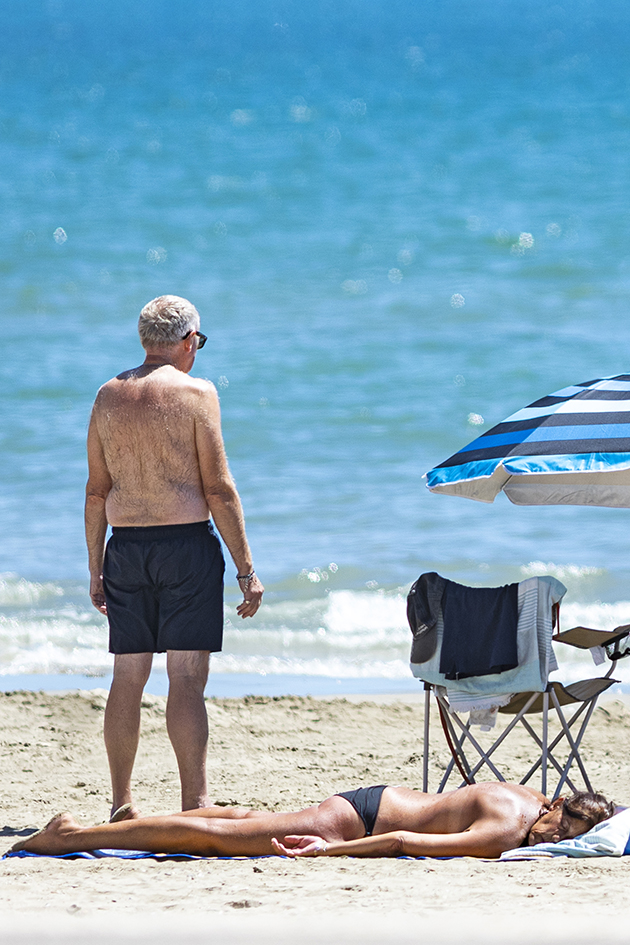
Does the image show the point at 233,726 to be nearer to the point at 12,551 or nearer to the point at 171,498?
the point at 171,498

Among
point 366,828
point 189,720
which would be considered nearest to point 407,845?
point 366,828

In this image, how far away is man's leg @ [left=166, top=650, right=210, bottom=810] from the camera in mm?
3971

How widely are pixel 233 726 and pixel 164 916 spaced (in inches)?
110

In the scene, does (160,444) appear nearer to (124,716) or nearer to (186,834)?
(124,716)

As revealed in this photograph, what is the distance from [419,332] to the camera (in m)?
13.8

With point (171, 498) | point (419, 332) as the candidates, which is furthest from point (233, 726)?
point (419, 332)

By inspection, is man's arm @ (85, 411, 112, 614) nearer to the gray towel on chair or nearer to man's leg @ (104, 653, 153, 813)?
man's leg @ (104, 653, 153, 813)

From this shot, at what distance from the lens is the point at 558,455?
4527 millimetres

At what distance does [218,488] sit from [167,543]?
0.85ft

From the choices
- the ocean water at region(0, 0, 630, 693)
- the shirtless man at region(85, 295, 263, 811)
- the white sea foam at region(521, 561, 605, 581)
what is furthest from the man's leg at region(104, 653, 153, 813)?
the white sea foam at region(521, 561, 605, 581)

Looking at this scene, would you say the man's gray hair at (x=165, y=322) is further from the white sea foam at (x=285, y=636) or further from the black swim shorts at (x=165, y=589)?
the white sea foam at (x=285, y=636)

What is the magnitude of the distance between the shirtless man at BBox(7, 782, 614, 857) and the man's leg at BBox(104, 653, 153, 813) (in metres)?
0.29

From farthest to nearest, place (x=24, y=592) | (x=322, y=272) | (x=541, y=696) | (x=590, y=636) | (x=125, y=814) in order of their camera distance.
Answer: (x=322, y=272) → (x=24, y=592) → (x=590, y=636) → (x=541, y=696) → (x=125, y=814)

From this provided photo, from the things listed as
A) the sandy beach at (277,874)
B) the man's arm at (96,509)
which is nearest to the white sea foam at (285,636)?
the sandy beach at (277,874)
